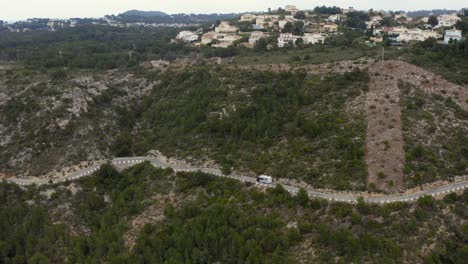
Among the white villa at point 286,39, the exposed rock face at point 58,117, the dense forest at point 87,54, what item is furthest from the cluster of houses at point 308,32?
the exposed rock face at point 58,117

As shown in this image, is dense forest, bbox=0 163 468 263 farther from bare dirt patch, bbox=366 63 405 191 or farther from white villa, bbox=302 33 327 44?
white villa, bbox=302 33 327 44

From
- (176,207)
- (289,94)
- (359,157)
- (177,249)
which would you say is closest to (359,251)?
(359,157)

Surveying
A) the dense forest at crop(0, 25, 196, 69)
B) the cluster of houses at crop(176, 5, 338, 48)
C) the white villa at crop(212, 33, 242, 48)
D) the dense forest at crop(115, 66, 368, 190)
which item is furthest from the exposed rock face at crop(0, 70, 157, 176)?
the cluster of houses at crop(176, 5, 338, 48)

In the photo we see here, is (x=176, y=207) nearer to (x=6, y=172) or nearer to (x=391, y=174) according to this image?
(x=391, y=174)

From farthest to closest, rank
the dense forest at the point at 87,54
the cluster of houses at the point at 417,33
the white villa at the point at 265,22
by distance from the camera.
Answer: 1. the white villa at the point at 265,22
2. the dense forest at the point at 87,54
3. the cluster of houses at the point at 417,33

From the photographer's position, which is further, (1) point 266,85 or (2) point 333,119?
(1) point 266,85

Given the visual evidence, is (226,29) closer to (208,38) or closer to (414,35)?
(208,38)

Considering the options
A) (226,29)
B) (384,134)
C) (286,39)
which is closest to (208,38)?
(226,29)

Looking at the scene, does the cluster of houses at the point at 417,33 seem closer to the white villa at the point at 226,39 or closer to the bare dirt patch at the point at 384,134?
the bare dirt patch at the point at 384,134
